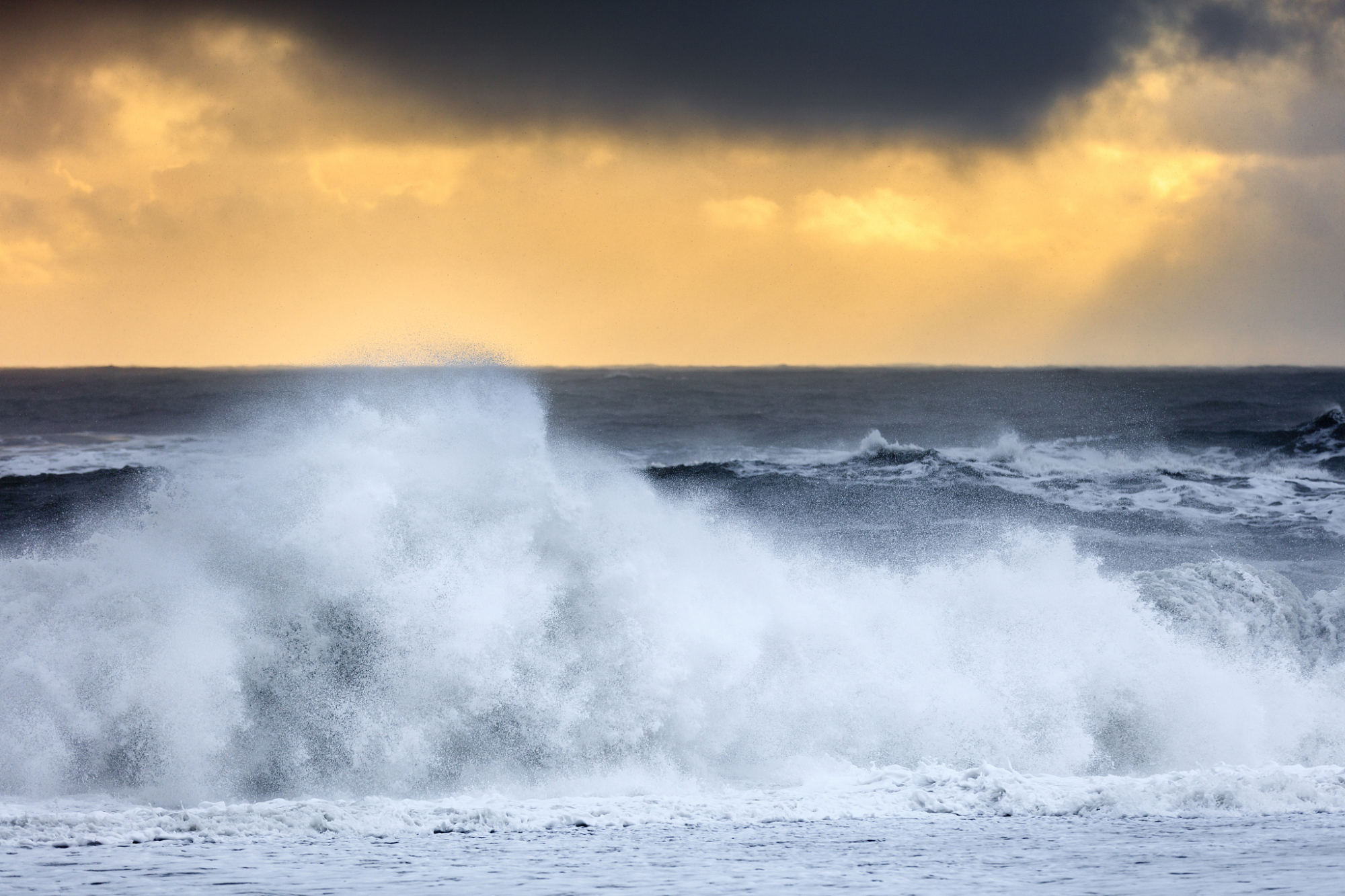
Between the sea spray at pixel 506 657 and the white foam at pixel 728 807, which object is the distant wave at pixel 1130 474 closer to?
the sea spray at pixel 506 657

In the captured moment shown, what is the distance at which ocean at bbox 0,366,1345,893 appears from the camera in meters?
5.52

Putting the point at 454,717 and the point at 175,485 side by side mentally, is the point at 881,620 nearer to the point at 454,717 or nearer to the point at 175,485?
the point at 454,717

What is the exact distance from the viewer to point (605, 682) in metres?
7.86

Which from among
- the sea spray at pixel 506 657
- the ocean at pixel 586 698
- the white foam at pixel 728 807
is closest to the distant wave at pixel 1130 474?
the ocean at pixel 586 698

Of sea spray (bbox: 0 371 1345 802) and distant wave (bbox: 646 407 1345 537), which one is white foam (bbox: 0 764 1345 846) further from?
distant wave (bbox: 646 407 1345 537)

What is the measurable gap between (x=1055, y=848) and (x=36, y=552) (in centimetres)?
1271

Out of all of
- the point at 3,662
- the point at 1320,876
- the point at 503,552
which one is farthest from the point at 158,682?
the point at 1320,876

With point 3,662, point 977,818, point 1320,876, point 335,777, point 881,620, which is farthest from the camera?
point 881,620

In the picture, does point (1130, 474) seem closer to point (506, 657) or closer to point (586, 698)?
point (586, 698)

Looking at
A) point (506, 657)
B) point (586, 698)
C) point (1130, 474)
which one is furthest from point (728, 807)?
point (1130, 474)

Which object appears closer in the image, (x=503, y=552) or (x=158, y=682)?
(x=158, y=682)

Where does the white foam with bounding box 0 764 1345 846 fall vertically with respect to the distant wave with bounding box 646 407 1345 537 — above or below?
below

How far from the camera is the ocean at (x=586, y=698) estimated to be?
18.1 feet

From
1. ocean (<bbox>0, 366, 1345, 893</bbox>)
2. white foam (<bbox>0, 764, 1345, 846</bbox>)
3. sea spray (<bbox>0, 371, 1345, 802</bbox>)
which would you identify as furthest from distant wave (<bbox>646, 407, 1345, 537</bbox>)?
white foam (<bbox>0, 764, 1345, 846</bbox>)
